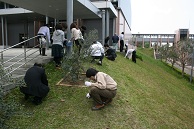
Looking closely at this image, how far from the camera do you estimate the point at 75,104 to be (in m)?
5.23

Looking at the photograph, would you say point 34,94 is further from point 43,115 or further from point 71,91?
point 71,91

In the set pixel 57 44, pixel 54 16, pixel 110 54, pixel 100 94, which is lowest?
pixel 100 94

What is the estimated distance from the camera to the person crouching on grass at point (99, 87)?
4738 millimetres

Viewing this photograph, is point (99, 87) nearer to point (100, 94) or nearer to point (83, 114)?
point (100, 94)

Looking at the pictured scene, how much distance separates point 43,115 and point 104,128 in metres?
1.50

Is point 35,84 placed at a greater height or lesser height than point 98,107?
greater

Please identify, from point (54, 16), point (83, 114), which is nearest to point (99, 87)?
point (83, 114)

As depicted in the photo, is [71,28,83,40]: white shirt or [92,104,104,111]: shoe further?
[71,28,83,40]: white shirt

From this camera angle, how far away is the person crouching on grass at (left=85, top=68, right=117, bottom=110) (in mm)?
4738

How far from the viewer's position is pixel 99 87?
4.70 m

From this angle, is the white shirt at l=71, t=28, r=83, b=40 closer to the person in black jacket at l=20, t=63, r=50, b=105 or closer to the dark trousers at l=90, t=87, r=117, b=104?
the person in black jacket at l=20, t=63, r=50, b=105

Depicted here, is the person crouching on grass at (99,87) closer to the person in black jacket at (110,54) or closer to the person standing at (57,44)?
the person standing at (57,44)

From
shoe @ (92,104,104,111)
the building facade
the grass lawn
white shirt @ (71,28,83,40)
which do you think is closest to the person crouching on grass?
shoe @ (92,104,104,111)

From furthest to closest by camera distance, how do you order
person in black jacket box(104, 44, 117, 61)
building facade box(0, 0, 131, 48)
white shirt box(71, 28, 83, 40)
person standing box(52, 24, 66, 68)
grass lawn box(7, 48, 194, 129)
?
person in black jacket box(104, 44, 117, 61) < building facade box(0, 0, 131, 48) < white shirt box(71, 28, 83, 40) < person standing box(52, 24, 66, 68) < grass lawn box(7, 48, 194, 129)
